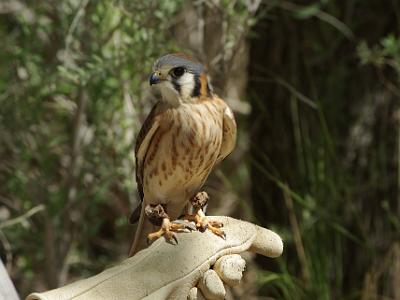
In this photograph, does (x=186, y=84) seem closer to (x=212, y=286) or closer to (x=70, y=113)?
(x=212, y=286)

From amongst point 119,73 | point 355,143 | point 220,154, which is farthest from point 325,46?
point 220,154

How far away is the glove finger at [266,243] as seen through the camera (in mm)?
3051

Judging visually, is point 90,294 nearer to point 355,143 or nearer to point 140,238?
point 140,238

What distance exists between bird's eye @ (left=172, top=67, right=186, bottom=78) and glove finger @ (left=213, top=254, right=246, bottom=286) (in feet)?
2.02

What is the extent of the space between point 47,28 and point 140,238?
1.67 meters

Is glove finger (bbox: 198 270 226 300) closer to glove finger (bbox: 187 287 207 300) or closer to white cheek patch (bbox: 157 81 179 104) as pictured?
glove finger (bbox: 187 287 207 300)

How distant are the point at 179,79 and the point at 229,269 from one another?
2.13 ft

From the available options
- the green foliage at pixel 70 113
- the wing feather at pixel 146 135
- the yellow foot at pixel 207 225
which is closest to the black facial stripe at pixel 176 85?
the wing feather at pixel 146 135

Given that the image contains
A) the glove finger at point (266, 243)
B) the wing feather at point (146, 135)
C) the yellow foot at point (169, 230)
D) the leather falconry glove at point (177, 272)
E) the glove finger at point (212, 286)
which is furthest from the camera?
the wing feather at point (146, 135)

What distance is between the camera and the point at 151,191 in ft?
10.9

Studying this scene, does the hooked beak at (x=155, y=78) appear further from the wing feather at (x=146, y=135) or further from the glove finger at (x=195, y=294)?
the glove finger at (x=195, y=294)

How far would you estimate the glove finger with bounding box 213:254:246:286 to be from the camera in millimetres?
2881

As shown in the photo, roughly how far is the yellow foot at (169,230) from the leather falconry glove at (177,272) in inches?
0.9

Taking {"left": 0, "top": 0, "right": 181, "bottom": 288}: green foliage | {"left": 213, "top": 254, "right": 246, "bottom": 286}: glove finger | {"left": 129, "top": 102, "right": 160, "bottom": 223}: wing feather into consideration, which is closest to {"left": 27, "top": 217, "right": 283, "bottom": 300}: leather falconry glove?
{"left": 213, "top": 254, "right": 246, "bottom": 286}: glove finger
